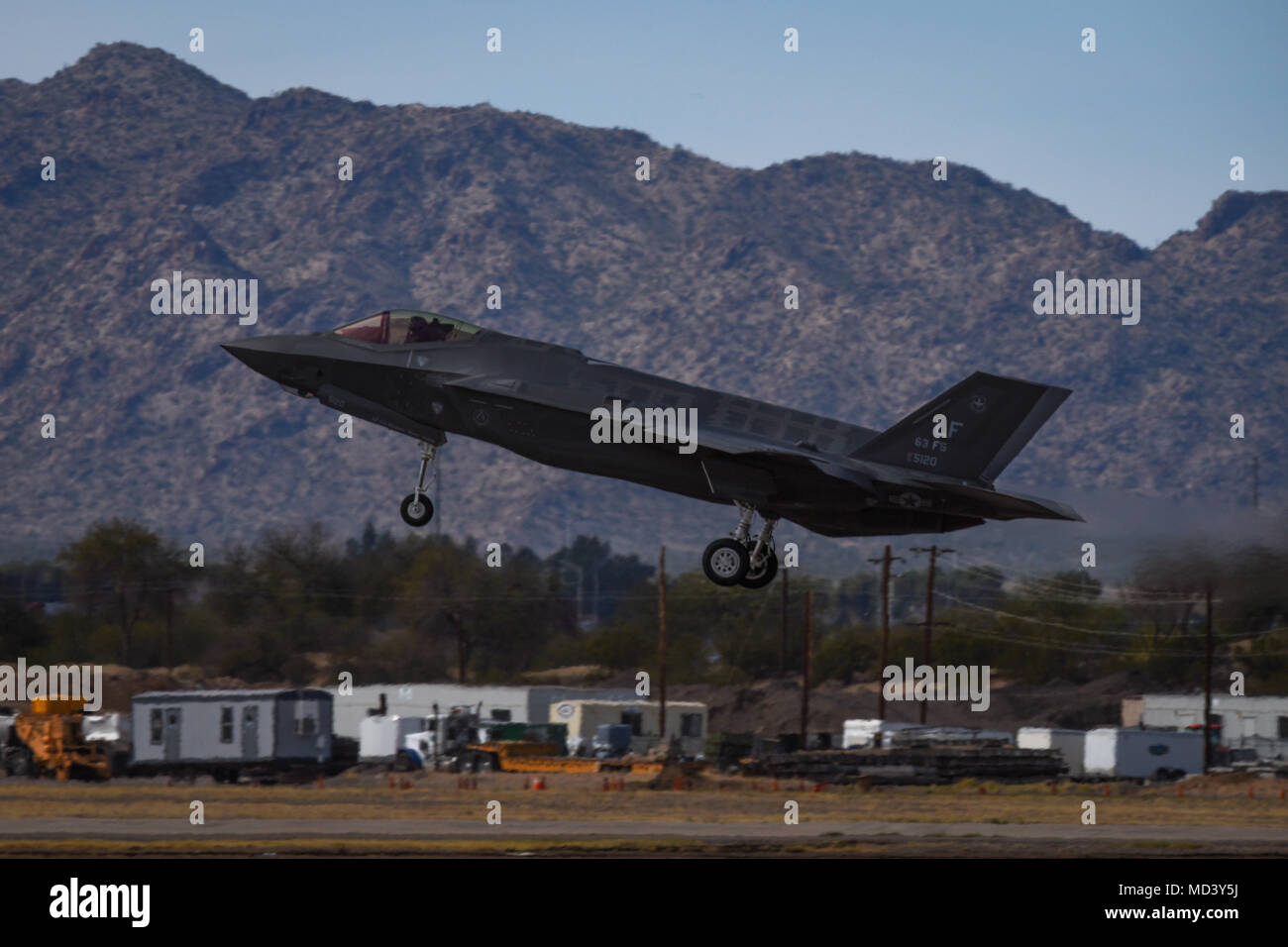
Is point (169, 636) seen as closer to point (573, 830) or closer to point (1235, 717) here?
point (573, 830)

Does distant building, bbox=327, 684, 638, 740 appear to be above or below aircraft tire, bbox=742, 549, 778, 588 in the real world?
below

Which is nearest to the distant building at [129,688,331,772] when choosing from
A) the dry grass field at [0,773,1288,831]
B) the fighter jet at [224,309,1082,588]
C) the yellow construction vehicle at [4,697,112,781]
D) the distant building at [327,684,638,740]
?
the dry grass field at [0,773,1288,831]

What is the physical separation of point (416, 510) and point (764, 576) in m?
6.56

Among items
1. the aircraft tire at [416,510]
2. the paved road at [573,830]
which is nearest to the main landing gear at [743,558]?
the aircraft tire at [416,510]

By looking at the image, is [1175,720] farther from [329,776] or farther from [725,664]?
[329,776]

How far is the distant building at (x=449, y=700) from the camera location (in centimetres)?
7481

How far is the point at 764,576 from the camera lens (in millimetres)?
31641

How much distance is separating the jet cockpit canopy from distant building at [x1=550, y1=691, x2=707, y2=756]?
136 feet

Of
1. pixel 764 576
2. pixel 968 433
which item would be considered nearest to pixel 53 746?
pixel 764 576

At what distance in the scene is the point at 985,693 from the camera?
85750 millimetres

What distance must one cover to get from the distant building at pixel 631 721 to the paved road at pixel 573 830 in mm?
31012

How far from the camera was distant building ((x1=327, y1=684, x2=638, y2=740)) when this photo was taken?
7481 cm

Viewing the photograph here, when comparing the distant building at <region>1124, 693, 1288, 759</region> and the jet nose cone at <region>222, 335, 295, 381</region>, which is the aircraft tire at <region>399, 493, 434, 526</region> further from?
the distant building at <region>1124, 693, 1288, 759</region>
